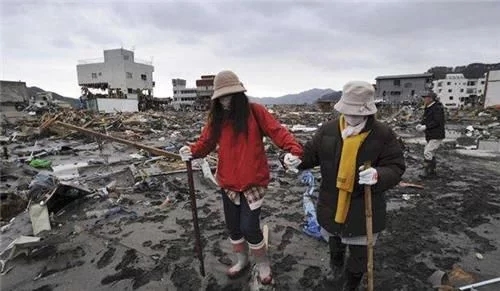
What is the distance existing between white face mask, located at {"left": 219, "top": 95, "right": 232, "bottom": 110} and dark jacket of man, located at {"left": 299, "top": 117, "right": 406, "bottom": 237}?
0.78 m

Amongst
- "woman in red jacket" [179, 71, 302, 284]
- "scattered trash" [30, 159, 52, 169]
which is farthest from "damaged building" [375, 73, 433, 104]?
"woman in red jacket" [179, 71, 302, 284]

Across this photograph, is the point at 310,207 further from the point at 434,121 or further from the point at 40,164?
the point at 40,164

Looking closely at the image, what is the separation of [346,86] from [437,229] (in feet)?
10.6

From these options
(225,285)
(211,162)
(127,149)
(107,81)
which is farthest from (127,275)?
(107,81)

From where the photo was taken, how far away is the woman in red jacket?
8.91ft

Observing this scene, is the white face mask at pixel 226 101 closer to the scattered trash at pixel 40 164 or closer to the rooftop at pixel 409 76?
the scattered trash at pixel 40 164

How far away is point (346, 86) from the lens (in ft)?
7.70

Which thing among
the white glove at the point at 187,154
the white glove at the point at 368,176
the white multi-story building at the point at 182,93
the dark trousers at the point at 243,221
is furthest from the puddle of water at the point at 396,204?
the white multi-story building at the point at 182,93

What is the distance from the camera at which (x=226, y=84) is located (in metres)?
2.71

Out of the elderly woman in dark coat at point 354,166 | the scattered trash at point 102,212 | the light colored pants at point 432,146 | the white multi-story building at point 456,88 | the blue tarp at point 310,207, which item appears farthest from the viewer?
the white multi-story building at point 456,88

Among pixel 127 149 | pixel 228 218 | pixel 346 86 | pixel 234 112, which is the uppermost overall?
pixel 346 86

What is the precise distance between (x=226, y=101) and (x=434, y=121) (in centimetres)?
589

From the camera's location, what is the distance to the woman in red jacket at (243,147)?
271 cm

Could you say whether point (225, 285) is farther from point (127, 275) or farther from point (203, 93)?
point (203, 93)
